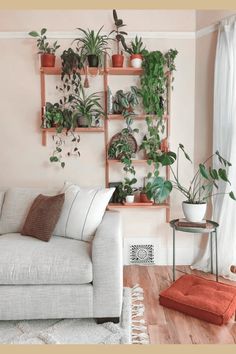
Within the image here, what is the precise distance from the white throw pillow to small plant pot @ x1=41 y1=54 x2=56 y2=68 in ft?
4.22

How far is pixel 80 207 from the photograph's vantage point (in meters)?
2.80

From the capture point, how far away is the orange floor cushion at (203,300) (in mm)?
2334

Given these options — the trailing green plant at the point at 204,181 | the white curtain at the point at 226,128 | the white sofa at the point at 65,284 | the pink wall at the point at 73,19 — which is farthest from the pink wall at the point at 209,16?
the white sofa at the point at 65,284

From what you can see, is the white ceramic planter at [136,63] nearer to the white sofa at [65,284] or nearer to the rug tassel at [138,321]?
the white sofa at [65,284]

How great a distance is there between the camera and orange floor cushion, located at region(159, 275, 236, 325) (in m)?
2.33

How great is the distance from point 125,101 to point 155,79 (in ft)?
1.15

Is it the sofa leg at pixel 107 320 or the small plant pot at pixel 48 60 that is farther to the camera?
the small plant pot at pixel 48 60

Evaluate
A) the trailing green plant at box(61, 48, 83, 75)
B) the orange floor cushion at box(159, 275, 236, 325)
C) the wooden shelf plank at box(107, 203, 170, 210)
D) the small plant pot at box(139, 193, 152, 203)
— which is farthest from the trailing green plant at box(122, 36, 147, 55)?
the orange floor cushion at box(159, 275, 236, 325)

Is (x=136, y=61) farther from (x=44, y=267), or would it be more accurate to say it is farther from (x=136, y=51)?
(x=44, y=267)

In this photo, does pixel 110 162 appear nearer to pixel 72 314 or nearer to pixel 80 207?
pixel 80 207

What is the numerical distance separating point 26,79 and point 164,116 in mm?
1429

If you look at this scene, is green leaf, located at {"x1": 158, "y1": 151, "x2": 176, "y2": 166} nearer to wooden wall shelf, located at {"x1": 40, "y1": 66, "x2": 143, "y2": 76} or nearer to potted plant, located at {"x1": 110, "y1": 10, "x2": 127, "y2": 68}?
wooden wall shelf, located at {"x1": 40, "y1": 66, "x2": 143, "y2": 76}

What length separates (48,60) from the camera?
3.22 metres

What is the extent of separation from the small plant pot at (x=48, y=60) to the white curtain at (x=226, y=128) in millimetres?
1547
